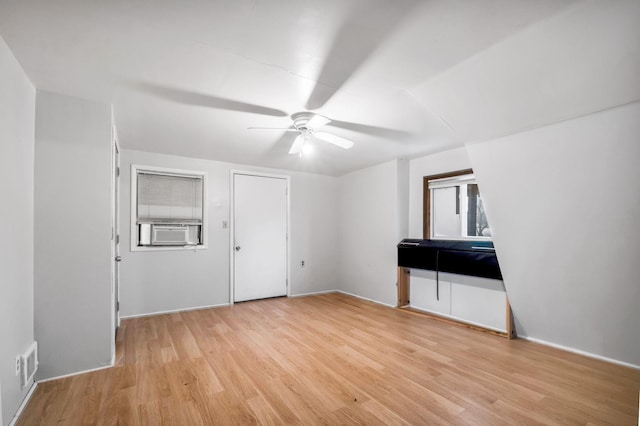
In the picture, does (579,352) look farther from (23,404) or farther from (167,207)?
(167,207)

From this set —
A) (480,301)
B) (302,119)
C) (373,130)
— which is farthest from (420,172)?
(302,119)

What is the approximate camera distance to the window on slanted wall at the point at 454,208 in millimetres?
3898

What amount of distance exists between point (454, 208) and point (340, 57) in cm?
305

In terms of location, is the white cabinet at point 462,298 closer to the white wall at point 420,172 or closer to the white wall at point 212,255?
the white wall at point 420,172

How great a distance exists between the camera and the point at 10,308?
6.04 feet

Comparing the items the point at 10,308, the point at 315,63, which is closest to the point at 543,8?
the point at 315,63

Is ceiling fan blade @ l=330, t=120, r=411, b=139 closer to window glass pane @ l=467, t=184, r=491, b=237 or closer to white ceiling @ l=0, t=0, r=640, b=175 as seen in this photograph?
white ceiling @ l=0, t=0, r=640, b=175

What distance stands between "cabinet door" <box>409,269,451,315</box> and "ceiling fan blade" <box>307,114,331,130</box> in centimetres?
277

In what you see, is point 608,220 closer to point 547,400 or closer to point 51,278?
point 547,400

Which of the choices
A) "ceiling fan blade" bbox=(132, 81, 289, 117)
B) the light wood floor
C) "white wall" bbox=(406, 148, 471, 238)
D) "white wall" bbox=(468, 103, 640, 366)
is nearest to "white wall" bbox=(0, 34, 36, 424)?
the light wood floor

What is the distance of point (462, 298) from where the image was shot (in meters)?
3.92

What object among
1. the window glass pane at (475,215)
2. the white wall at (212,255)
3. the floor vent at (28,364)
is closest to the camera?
the floor vent at (28,364)

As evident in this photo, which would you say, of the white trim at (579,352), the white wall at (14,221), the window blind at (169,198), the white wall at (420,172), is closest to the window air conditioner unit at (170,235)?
the window blind at (169,198)

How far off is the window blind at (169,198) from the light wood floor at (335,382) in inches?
61.2
